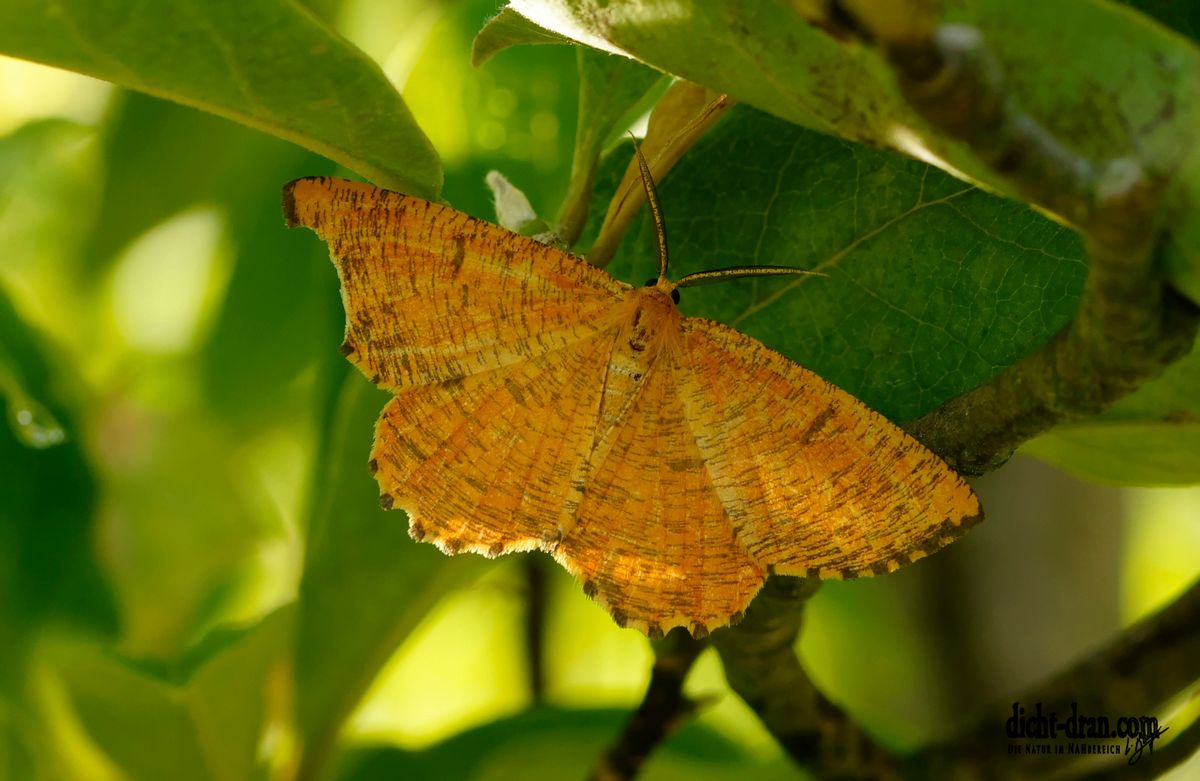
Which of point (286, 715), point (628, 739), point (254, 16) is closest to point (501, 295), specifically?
point (254, 16)

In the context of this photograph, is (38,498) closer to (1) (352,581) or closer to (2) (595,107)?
(1) (352,581)

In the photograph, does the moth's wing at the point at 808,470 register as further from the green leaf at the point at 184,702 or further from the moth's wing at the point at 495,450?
the green leaf at the point at 184,702

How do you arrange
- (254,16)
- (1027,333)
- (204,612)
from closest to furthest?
1. (254,16)
2. (1027,333)
3. (204,612)

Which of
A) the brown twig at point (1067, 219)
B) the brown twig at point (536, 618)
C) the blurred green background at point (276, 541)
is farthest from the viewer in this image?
the brown twig at point (536, 618)

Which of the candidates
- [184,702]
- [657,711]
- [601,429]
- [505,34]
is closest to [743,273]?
[601,429]

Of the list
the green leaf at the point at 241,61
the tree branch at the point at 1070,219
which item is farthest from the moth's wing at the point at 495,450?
the tree branch at the point at 1070,219

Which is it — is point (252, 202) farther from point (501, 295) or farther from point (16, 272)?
point (501, 295)
